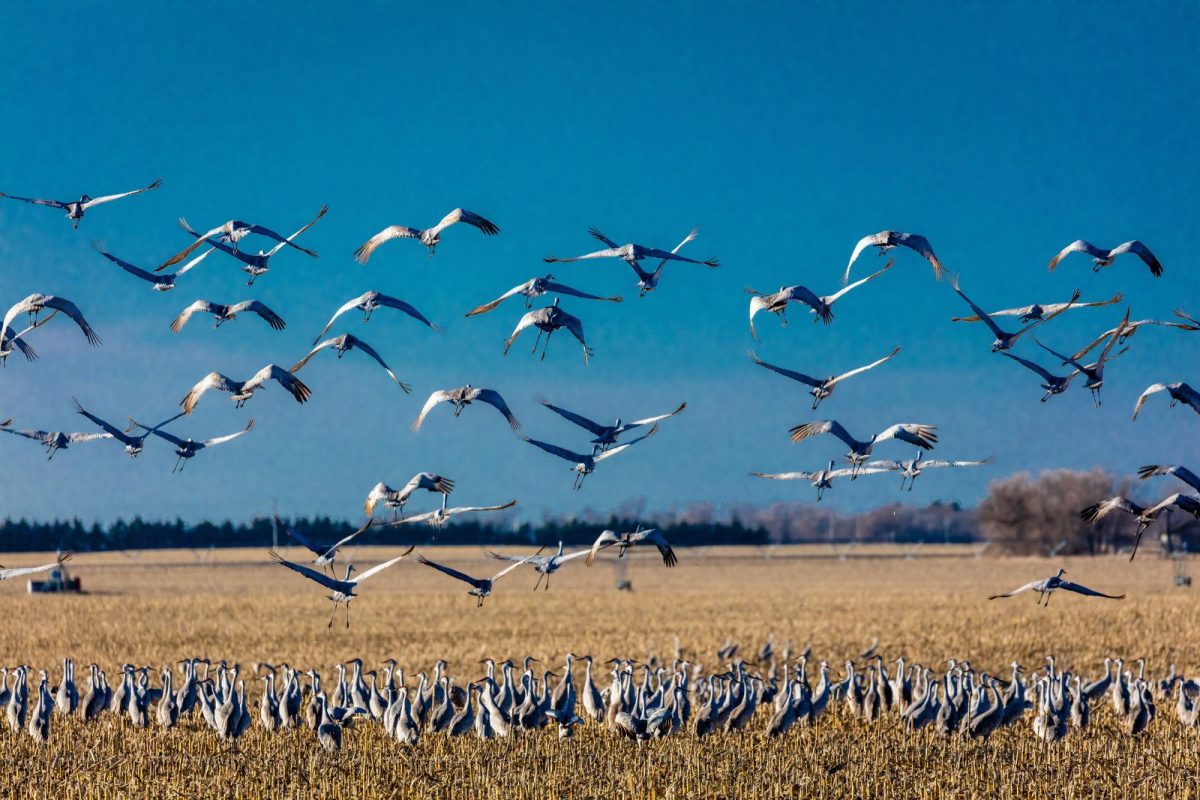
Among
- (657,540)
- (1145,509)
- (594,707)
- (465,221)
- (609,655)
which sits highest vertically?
(465,221)

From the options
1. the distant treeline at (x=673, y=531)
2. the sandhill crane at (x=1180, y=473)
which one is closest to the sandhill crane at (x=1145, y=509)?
the sandhill crane at (x=1180, y=473)

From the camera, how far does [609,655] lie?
33.4 metres

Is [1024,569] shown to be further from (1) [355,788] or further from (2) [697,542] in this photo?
(1) [355,788]

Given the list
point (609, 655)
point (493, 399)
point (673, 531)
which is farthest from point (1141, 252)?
point (673, 531)

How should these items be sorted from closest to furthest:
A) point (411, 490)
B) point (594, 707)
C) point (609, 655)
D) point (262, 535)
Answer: point (411, 490) < point (594, 707) < point (609, 655) < point (262, 535)

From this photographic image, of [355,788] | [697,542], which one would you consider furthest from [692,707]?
[697,542]

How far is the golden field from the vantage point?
16.2m

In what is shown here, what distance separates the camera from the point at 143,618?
4756 cm

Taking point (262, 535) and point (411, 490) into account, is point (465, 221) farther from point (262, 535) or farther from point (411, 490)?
point (262, 535)

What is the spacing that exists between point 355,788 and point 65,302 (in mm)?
6601

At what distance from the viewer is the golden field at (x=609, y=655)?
53.2 ft

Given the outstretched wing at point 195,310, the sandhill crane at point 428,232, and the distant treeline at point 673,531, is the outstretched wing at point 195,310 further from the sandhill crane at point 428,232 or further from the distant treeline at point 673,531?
the distant treeline at point 673,531

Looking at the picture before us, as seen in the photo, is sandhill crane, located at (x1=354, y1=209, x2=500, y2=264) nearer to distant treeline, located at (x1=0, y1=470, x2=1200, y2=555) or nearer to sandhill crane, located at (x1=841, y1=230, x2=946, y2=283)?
sandhill crane, located at (x1=841, y1=230, x2=946, y2=283)

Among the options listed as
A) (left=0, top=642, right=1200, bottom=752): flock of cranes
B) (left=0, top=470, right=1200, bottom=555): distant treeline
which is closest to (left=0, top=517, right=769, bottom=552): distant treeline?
(left=0, top=470, right=1200, bottom=555): distant treeline
